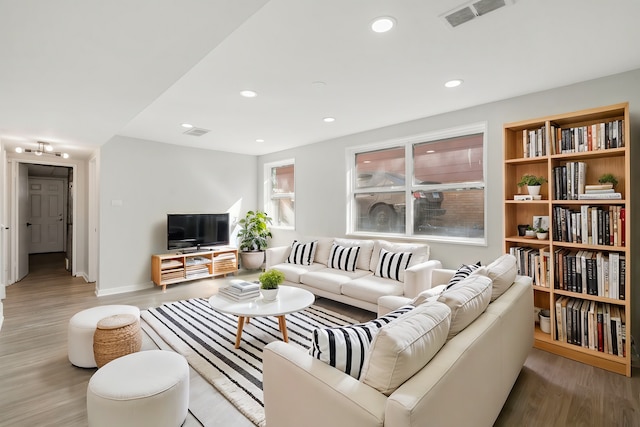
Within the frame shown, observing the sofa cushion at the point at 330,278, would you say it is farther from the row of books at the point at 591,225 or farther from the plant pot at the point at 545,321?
the row of books at the point at 591,225

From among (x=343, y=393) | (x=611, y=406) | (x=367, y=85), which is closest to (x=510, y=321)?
(x=611, y=406)

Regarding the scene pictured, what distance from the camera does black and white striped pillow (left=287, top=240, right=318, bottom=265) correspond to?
177 inches

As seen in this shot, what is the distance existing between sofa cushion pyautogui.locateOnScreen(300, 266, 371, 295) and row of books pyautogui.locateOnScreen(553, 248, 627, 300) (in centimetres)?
200

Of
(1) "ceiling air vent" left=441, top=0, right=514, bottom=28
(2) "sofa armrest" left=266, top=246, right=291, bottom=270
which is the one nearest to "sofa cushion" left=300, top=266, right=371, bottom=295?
(2) "sofa armrest" left=266, top=246, right=291, bottom=270

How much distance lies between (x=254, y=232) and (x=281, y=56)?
4230 millimetres

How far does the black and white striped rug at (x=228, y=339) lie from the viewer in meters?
2.12

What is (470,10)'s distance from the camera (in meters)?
1.73

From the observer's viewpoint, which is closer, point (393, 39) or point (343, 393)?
point (343, 393)

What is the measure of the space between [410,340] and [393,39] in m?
1.87

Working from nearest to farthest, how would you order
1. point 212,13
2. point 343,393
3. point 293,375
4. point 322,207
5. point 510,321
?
point 343,393
point 293,375
point 212,13
point 510,321
point 322,207

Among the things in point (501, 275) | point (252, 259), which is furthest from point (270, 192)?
point (501, 275)

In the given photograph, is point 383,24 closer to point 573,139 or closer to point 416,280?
point 573,139

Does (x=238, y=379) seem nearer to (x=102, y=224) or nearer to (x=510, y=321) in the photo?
(x=510, y=321)

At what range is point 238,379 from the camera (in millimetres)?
2244
